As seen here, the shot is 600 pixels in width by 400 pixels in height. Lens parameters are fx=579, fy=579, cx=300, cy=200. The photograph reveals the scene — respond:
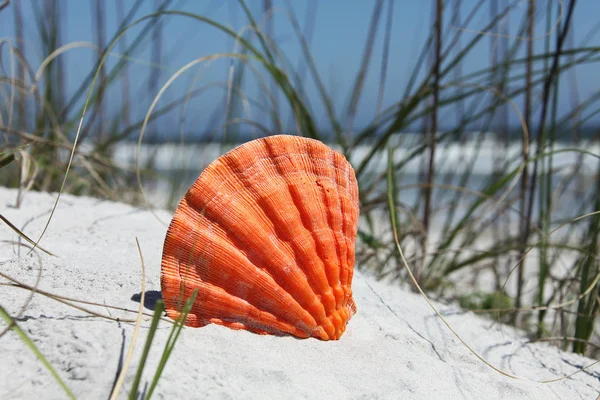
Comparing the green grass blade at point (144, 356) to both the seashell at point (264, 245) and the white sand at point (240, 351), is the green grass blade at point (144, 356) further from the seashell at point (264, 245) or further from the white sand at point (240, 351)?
the seashell at point (264, 245)

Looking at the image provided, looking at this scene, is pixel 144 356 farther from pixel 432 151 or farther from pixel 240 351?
pixel 432 151

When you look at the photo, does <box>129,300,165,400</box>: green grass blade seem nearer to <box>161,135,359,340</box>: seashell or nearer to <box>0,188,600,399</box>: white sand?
<box>0,188,600,399</box>: white sand

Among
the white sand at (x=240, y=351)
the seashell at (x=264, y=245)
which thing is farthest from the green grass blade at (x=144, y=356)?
the seashell at (x=264, y=245)

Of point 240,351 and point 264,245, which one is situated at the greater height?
Answer: point 264,245

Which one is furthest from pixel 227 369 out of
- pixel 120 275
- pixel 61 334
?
pixel 120 275

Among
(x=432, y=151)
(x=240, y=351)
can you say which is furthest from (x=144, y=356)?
(x=432, y=151)

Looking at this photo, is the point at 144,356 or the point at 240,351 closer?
the point at 144,356

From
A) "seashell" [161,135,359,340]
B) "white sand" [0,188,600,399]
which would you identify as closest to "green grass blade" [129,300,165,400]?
"white sand" [0,188,600,399]
